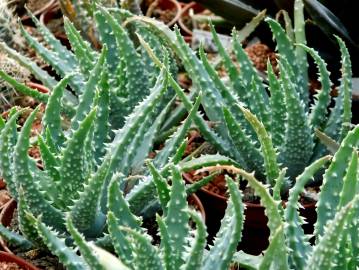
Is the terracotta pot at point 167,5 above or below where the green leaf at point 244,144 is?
above

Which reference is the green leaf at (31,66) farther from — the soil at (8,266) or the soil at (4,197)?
the soil at (8,266)

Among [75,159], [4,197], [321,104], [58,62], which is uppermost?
[321,104]

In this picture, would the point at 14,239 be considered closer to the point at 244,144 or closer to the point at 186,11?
the point at 244,144

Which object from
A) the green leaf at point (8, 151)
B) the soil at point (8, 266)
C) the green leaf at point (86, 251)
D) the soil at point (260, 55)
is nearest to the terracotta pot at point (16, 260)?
the soil at point (8, 266)

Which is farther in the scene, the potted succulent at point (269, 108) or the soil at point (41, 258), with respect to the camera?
the potted succulent at point (269, 108)

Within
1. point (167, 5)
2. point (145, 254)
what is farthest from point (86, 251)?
point (167, 5)

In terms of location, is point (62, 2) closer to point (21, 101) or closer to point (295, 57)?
point (21, 101)

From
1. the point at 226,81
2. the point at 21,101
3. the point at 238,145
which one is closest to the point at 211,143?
the point at 238,145
